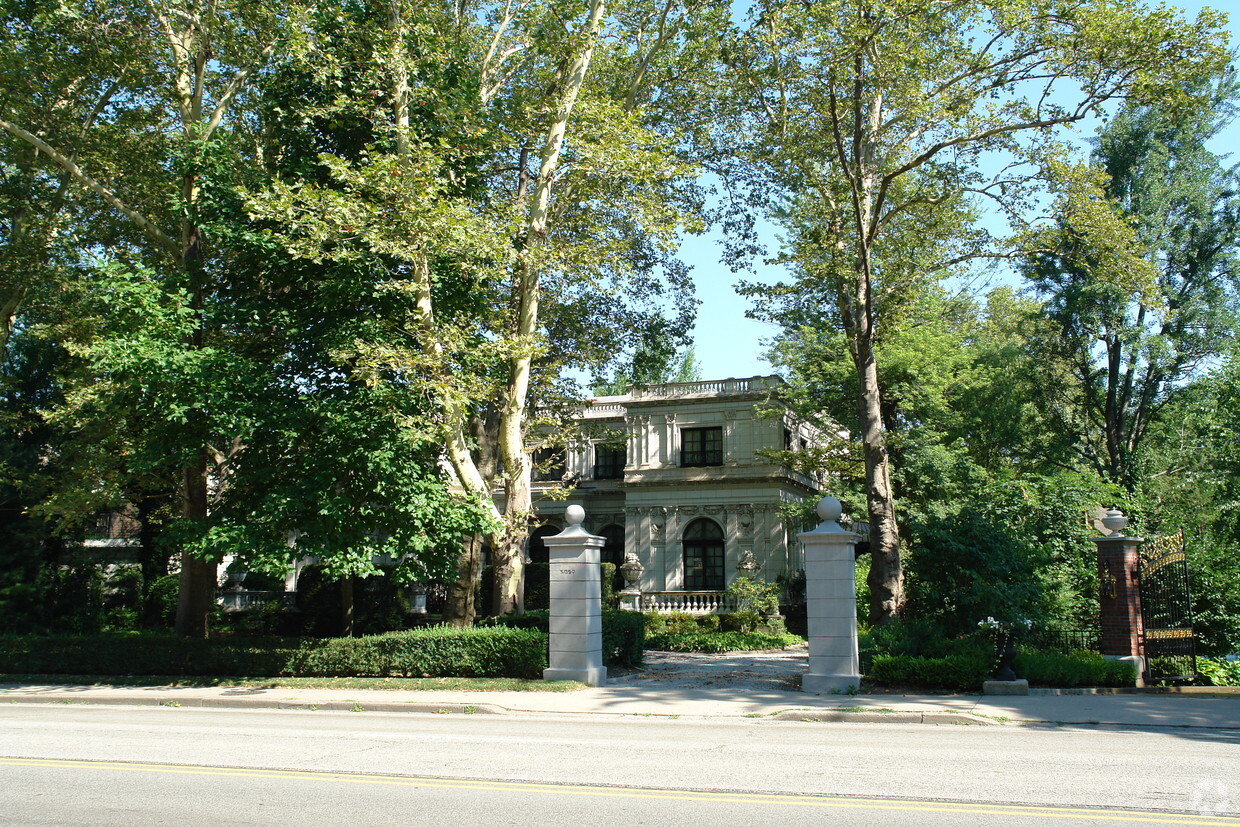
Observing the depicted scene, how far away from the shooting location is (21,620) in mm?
26422

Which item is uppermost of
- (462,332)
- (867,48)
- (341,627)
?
(867,48)

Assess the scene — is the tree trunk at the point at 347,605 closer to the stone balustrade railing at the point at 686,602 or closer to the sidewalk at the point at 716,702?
the sidewalk at the point at 716,702

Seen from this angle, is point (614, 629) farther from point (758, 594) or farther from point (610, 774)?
point (758, 594)

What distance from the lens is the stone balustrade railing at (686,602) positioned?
38406 mm

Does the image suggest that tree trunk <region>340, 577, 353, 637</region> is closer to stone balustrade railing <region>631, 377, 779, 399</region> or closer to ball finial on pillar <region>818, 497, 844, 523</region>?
ball finial on pillar <region>818, 497, 844, 523</region>

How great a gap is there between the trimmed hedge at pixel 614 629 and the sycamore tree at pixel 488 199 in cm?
92

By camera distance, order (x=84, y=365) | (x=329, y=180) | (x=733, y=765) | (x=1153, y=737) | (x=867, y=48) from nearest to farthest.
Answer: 1. (x=733, y=765)
2. (x=1153, y=737)
3. (x=867, y=48)
4. (x=329, y=180)
5. (x=84, y=365)

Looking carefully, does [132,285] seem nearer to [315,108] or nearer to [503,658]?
[315,108]

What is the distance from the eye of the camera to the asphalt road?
6.70 metres

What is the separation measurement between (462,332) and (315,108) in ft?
18.0

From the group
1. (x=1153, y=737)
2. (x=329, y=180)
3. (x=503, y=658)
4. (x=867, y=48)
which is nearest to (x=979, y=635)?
(x=1153, y=737)

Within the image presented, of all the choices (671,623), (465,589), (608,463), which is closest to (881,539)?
(465,589)

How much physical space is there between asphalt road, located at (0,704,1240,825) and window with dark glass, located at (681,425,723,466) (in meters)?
30.4

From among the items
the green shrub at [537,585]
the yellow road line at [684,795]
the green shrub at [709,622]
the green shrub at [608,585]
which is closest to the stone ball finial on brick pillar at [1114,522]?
the yellow road line at [684,795]
